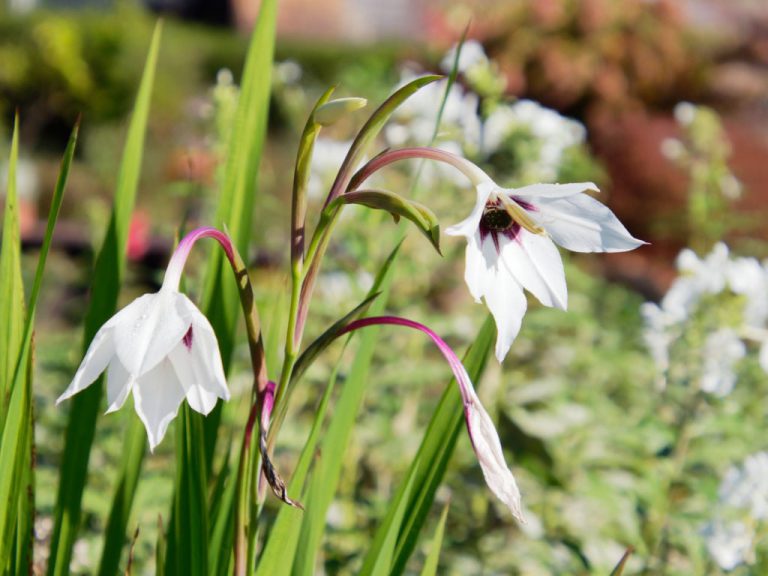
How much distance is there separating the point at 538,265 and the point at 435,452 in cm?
30

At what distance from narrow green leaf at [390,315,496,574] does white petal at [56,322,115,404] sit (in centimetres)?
39

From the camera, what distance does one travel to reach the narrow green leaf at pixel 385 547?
3.33 feet

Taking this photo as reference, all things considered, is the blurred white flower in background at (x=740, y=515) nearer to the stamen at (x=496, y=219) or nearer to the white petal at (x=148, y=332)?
the stamen at (x=496, y=219)

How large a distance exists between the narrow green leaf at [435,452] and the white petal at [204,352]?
335mm

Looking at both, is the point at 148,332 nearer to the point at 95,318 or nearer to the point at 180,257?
the point at 180,257

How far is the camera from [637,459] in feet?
7.15

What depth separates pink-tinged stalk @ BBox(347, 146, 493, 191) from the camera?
79cm

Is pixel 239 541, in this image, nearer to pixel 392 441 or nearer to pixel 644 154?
pixel 392 441

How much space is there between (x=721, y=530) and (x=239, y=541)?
95 centimetres

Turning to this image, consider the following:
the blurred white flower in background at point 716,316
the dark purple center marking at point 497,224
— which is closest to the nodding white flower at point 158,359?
the dark purple center marking at point 497,224

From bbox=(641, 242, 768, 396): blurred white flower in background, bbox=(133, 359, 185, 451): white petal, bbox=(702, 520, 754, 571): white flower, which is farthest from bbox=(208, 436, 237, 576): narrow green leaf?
bbox=(641, 242, 768, 396): blurred white flower in background

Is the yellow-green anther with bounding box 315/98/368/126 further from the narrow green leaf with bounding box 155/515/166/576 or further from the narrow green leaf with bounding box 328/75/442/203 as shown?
the narrow green leaf with bounding box 155/515/166/576

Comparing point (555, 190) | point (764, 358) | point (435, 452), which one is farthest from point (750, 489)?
point (555, 190)

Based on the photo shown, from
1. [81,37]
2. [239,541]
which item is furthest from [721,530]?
[81,37]
